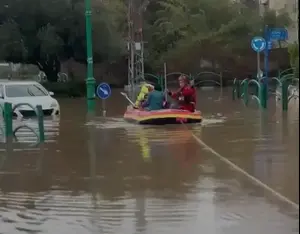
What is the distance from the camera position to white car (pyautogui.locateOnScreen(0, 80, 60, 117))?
24.4m

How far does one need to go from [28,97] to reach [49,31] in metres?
12.9

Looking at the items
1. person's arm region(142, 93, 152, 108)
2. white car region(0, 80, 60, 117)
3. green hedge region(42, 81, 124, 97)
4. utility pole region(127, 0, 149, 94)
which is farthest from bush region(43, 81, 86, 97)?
person's arm region(142, 93, 152, 108)

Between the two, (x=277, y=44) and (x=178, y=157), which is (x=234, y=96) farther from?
(x=178, y=157)

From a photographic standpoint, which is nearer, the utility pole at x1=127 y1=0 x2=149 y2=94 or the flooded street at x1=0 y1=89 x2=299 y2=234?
the flooded street at x1=0 y1=89 x2=299 y2=234

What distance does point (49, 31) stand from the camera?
3741 centimetres

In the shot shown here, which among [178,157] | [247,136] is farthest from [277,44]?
[178,157]

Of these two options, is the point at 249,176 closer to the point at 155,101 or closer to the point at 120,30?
the point at 155,101

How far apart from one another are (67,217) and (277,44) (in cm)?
3894

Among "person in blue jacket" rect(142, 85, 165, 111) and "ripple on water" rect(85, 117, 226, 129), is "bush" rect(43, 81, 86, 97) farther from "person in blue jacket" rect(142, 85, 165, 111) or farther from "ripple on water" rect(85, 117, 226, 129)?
"person in blue jacket" rect(142, 85, 165, 111)

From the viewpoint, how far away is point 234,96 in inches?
1264

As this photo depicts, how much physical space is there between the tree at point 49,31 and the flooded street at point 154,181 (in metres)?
20.1

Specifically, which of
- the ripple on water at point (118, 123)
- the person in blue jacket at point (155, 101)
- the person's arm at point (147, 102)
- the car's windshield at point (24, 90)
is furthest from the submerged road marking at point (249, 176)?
the car's windshield at point (24, 90)

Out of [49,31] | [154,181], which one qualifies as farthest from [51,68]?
[154,181]

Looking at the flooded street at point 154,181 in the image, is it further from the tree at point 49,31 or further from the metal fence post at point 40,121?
the tree at point 49,31
